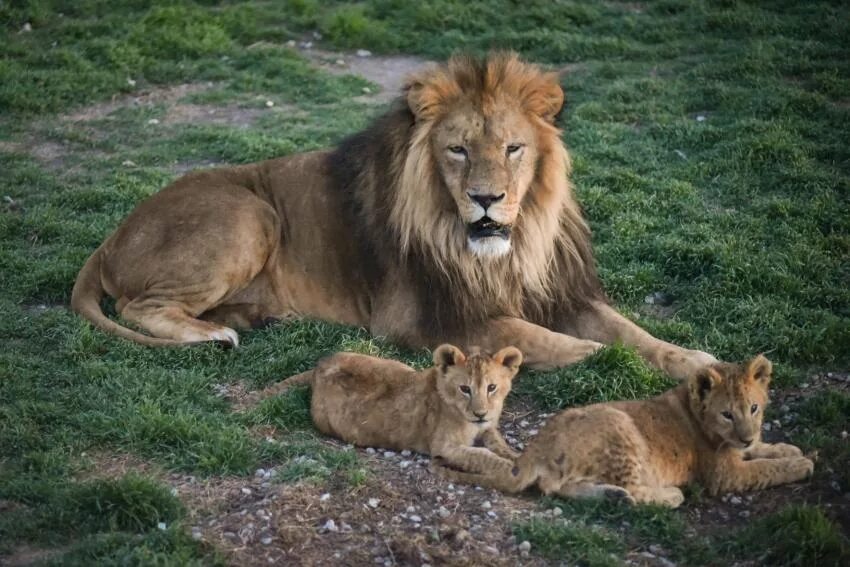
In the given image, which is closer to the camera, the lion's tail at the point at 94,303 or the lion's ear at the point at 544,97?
the lion's ear at the point at 544,97

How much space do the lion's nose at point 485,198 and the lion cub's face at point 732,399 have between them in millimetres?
1463

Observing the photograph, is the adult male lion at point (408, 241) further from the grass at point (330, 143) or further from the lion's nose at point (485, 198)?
the grass at point (330, 143)

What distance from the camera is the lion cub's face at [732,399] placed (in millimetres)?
→ 4613

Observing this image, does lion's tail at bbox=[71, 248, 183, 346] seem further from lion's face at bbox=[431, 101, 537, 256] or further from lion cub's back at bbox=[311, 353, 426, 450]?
lion's face at bbox=[431, 101, 537, 256]

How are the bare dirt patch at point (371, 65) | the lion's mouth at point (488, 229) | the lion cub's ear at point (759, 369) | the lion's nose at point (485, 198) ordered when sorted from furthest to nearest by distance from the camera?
1. the bare dirt patch at point (371, 65)
2. the lion's mouth at point (488, 229)
3. the lion's nose at point (485, 198)
4. the lion cub's ear at point (759, 369)

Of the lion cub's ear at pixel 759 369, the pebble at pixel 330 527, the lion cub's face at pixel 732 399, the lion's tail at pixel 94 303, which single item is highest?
the lion cub's ear at pixel 759 369

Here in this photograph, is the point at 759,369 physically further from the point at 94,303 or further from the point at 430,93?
the point at 94,303

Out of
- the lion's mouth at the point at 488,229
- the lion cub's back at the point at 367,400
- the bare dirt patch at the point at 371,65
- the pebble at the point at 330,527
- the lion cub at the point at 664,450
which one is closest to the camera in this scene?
the pebble at the point at 330,527

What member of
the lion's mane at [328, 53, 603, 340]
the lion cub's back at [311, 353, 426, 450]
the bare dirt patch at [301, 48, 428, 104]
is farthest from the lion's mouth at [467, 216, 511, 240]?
the bare dirt patch at [301, 48, 428, 104]

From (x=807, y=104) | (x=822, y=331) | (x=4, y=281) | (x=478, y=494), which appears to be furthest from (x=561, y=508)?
(x=807, y=104)

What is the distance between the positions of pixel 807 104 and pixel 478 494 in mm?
6106

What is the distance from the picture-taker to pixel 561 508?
15.0 feet

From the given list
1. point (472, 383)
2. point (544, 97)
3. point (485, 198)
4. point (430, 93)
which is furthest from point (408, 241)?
point (472, 383)

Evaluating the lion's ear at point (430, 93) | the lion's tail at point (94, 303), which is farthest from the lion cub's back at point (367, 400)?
the lion's ear at point (430, 93)
